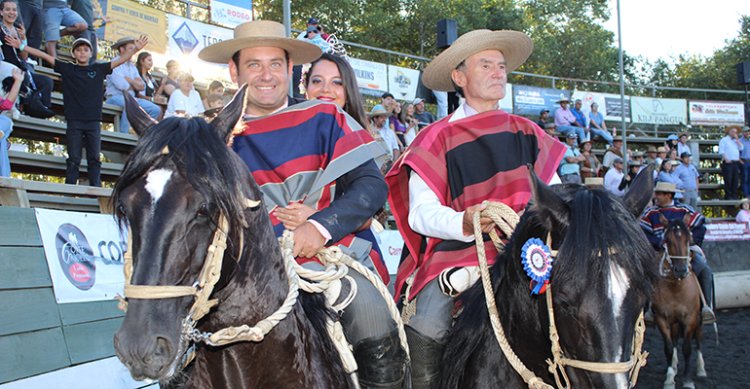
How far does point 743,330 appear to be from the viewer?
12516 millimetres

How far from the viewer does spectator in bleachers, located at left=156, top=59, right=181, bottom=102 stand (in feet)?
35.1

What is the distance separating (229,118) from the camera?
7.90ft

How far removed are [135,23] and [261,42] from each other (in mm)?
9505

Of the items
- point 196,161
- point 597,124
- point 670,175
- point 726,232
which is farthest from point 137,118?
point 597,124

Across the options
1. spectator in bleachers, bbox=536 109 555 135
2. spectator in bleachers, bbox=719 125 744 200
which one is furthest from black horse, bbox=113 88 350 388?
spectator in bleachers, bbox=719 125 744 200

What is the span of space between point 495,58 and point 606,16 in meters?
47.6

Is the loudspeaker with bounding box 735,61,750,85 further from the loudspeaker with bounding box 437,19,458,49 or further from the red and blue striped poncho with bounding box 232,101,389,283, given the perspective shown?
the red and blue striped poncho with bounding box 232,101,389,283

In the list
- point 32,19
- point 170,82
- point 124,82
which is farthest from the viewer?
point 170,82

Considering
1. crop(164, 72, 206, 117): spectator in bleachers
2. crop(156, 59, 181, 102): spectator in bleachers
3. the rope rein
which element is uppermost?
crop(156, 59, 181, 102): spectator in bleachers

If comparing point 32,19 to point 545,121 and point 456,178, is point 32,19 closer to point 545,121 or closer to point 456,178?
point 456,178

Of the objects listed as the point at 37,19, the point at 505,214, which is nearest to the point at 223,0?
the point at 37,19

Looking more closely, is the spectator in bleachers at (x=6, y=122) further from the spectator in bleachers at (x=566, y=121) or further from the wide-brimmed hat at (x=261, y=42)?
the spectator in bleachers at (x=566, y=121)

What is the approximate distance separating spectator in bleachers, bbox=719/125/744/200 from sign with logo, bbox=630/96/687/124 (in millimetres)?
3333

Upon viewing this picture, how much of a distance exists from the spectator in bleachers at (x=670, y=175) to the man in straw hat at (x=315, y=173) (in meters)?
16.8
